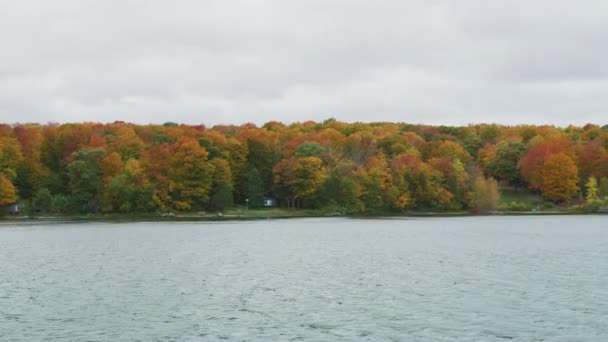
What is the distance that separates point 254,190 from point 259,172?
7475 mm

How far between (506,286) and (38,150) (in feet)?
425

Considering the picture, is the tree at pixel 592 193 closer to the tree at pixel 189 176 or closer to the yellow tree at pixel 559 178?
the yellow tree at pixel 559 178

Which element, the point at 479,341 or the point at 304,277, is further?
the point at 304,277

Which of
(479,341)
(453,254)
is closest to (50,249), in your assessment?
(453,254)

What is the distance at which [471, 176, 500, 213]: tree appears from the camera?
133 metres

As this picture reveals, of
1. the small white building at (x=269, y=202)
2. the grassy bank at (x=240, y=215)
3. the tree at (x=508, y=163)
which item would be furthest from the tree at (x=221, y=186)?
the tree at (x=508, y=163)

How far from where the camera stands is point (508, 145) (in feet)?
517

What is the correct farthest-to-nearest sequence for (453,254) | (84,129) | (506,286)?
(84,129) → (453,254) → (506,286)

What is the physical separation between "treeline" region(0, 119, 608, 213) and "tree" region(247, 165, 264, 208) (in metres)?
0.23

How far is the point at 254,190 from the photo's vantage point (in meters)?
137

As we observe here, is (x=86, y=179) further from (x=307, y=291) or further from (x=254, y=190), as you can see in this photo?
(x=307, y=291)

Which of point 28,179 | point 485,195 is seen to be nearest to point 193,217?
point 28,179

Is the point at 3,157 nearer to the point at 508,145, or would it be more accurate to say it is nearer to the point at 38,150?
the point at 38,150

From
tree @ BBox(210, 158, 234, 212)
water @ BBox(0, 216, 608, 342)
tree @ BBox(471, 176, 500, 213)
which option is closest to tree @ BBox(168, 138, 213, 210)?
tree @ BBox(210, 158, 234, 212)
